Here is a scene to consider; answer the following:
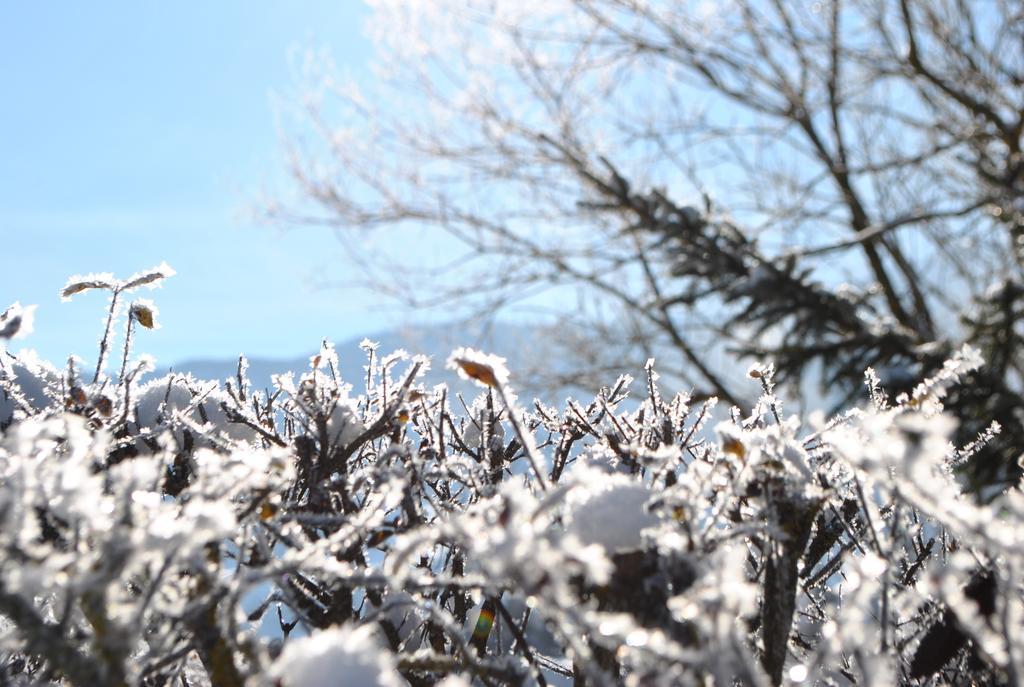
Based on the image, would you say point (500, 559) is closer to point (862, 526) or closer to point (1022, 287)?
point (862, 526)

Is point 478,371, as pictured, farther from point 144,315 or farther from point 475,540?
point 144,315

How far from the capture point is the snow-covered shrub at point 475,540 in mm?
670

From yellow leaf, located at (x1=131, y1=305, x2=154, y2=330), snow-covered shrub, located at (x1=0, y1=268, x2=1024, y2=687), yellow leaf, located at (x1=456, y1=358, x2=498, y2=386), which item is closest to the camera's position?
snow-covered shrub, located at (x1=0, y1=268, x2=1024, y2=687)

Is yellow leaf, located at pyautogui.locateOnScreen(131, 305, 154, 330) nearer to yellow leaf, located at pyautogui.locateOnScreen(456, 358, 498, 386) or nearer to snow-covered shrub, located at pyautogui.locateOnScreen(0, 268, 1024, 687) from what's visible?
snow-covered shrub, located at pyautogui.locateOnScreen(0, 268, 1024, 687)

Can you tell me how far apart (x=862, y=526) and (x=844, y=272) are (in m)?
14.7

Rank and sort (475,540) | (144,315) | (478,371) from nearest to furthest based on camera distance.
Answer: (475,540), (478,371), (144,315)

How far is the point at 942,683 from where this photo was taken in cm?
126

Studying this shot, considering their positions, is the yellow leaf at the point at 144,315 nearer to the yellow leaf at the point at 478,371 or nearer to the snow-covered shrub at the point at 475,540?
the snow-covered shrub at the point at 475,540

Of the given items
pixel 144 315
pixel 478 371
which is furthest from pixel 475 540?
pixel 144 315

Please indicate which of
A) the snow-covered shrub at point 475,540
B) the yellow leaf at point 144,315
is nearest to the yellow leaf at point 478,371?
the snow-covered shrub at point 475,540

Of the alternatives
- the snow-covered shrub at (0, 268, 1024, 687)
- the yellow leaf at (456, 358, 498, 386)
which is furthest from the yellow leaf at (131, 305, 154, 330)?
the yellow leaf at (456, 358, 498, 386)

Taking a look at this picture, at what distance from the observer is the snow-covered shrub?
0.67 metres

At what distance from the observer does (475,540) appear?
2.34ft

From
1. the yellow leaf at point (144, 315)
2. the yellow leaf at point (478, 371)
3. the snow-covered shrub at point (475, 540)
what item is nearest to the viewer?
the snow-covered shrub at point (475, 540)
